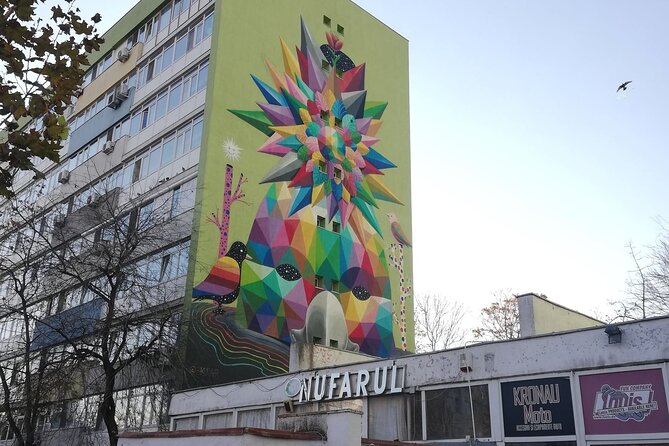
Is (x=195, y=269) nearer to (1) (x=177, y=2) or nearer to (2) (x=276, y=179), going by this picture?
(2) (x=276, y=179)

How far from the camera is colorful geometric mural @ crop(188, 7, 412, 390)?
25609 mm

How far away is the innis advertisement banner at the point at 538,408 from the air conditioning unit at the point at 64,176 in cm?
2880

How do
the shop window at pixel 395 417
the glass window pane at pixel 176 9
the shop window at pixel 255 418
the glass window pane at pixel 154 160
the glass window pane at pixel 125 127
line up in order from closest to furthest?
the shop window at pixel 395 417 < the shop window at pixel 255 418 < the glass window pane at pixel 154 160 < the glass window pane at pixel 176 9 < the glass window pane at pixel 125 127

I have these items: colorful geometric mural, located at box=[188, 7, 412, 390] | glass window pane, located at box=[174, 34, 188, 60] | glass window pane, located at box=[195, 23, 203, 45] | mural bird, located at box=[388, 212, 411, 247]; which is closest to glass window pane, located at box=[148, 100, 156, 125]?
glass window pane, located at box=[174, 34, 188, 60]

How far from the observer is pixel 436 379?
613 inches

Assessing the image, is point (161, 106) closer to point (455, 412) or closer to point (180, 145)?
point (180, 145)

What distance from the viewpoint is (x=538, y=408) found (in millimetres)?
13820

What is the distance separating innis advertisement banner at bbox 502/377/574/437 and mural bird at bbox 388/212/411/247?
19.7m

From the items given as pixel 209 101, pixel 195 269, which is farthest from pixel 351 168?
pixel 195 269

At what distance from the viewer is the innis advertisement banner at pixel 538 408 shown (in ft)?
44.3

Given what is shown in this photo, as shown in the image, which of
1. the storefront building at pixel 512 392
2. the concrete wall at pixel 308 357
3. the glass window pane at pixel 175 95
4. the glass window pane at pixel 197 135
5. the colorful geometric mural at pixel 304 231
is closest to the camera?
the storefront building at pixel 512 392

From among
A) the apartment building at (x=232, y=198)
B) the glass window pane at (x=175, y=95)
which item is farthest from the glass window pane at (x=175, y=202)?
the glass window pane at (x=175, y=95)

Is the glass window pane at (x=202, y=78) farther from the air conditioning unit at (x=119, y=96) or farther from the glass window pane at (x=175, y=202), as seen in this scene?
the air conditioning unit at (x=119, y=96)

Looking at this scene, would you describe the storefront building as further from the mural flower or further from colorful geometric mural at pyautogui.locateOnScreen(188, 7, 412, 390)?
the mural flower
